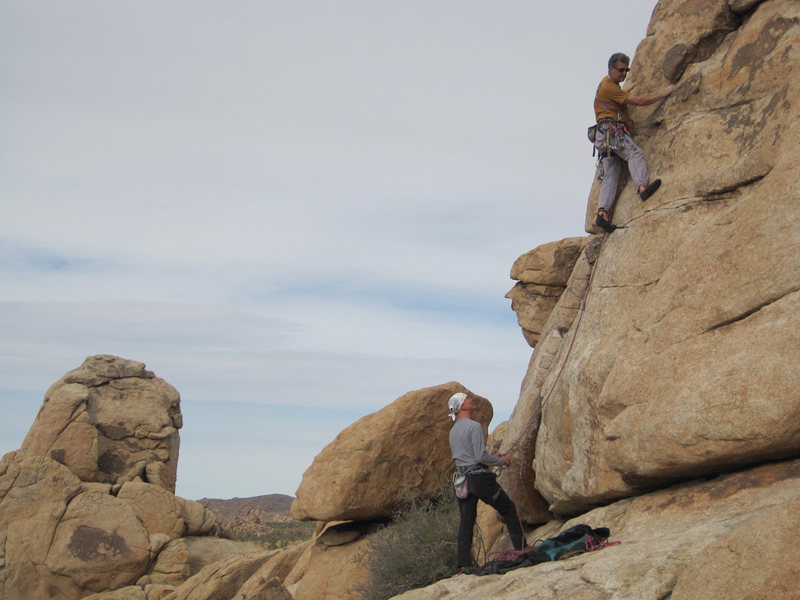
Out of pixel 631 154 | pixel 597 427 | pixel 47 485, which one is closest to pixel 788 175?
pixel 631 154

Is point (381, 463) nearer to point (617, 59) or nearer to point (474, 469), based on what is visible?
point (474, 469)

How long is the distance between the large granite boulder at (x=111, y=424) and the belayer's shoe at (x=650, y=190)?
67.7 ft

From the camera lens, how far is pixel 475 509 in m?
11.0

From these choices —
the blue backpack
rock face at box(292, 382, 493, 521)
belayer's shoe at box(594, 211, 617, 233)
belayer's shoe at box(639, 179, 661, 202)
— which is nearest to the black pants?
the blue backpack

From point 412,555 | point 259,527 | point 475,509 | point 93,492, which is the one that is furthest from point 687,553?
point 259,527

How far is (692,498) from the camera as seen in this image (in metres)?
8.76

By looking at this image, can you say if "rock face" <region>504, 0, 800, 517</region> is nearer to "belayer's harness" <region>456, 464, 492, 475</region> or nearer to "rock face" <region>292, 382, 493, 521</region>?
"belayer's harness" <region>456, 464, 492, 475</region>

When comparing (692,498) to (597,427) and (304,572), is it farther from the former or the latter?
(304,572)

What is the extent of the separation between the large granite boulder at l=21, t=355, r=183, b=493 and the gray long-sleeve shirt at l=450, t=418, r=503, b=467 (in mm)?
18023

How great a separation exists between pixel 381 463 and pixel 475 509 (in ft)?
17.7

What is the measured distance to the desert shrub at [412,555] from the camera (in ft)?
44.6

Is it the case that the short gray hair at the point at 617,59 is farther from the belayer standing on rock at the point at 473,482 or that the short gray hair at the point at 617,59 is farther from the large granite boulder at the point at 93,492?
the large granite boulder at the point at 93,492

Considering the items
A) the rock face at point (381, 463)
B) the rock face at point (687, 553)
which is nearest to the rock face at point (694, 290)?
the rock face at point (687, 553)

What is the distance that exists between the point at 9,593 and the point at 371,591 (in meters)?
14.0
